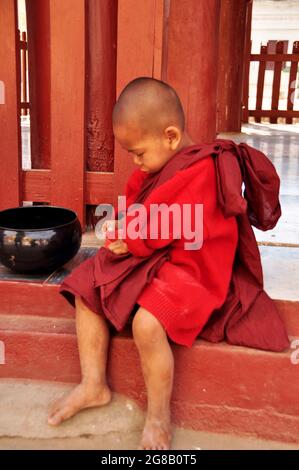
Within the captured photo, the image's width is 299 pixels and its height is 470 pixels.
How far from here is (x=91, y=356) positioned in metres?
1.90

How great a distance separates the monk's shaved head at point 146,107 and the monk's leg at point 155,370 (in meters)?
0.61

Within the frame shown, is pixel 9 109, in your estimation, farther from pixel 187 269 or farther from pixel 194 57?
pixel 187 269

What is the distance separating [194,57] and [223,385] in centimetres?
154

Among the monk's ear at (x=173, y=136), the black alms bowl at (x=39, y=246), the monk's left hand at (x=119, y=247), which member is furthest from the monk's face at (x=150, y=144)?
the black alms bowl at (x=39, y=246)

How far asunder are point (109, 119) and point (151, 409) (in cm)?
149

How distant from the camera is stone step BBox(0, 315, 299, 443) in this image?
1.87 meters

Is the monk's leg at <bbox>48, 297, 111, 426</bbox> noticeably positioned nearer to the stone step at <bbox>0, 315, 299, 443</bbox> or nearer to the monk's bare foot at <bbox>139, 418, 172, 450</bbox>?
the stone step at <bbox>0, 315, 299, 443</bbox>

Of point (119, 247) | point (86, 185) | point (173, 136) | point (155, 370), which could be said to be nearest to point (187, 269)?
point (119, 247)

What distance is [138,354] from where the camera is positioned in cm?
195

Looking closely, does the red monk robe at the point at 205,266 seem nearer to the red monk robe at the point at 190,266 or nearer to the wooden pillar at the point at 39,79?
the red monk robe at the point at 190,266

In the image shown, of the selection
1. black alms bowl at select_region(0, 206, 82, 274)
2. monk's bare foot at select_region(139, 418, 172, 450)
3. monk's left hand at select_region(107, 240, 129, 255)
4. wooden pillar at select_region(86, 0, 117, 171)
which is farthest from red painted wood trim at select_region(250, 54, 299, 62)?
monk's bare foot at select_region(139, 418, 172, 450)

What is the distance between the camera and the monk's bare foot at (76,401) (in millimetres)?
1814

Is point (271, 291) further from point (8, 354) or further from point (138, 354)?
point (8, 354)
